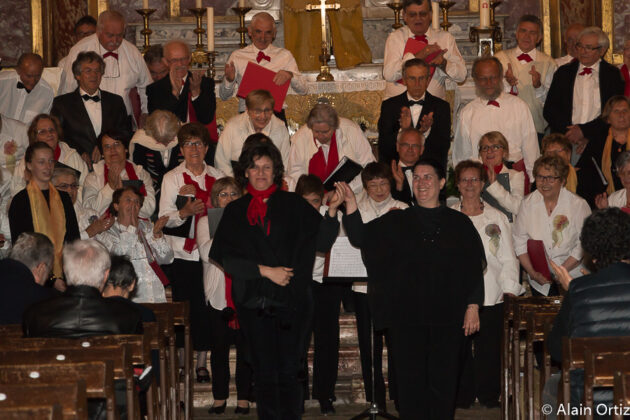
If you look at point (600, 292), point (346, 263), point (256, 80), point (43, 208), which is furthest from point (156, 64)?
point (600, 292)

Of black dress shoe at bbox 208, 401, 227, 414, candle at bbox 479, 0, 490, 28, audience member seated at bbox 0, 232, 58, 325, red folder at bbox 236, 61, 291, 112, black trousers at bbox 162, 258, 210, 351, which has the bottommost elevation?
black dress shoe at bbox 208, 401, 227, 414

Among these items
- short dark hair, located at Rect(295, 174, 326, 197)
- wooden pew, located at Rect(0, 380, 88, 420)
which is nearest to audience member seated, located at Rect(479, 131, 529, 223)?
short dark hair, located at Rect(295, 174, 326, 197)

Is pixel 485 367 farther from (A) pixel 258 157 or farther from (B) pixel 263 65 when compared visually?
(B) pixel 263 65

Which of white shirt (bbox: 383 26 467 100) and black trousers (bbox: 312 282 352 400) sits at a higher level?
white shirt (bbox: 383 26 467 100)

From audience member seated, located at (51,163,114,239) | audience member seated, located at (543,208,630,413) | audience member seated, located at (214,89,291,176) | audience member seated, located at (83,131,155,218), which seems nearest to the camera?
audience member seated, located at (543,208,630,413)

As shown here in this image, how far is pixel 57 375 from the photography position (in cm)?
409

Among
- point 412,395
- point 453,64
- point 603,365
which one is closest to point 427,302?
point 412,395

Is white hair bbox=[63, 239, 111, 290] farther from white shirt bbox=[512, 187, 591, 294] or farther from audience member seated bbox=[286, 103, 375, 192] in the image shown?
white shirt bbox=[512, 187, 591, 294]

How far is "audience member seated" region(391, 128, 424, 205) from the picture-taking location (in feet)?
26.9

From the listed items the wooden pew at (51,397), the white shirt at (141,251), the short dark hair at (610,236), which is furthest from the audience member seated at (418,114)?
the wooden pew at (51,397)

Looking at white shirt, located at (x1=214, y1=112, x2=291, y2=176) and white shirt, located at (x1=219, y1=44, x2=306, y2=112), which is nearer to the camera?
white shirt, located at (x1=214, y1=112, x2=291, y2=176)

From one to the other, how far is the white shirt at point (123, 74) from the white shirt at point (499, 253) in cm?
408

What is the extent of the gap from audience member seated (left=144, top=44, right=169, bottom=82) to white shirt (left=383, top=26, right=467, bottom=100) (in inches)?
85.7

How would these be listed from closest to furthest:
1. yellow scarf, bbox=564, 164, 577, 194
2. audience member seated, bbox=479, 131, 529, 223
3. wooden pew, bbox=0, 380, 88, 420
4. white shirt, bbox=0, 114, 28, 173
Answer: wooden pew, bbox=0, 380, 88, 420
audience member seated, bbox=479, 131, 529, 223
yellow scarf, bbox=564, 164, 577, 194
white shirt, bbox=0, 114, 28, 173
